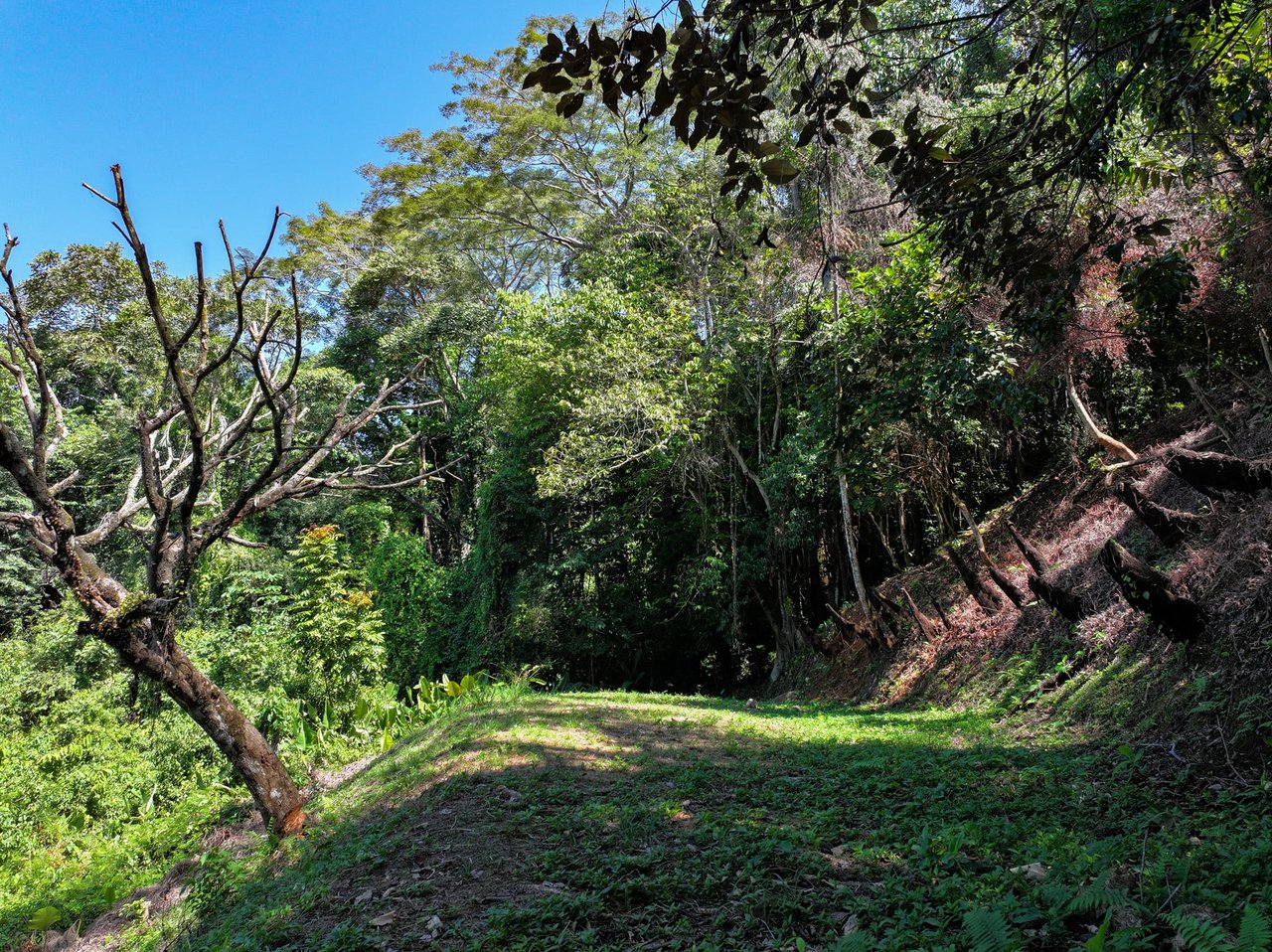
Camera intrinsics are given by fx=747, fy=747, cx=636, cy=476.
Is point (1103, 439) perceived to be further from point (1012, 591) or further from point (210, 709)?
point (210, 709)

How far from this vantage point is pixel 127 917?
17.4 ft

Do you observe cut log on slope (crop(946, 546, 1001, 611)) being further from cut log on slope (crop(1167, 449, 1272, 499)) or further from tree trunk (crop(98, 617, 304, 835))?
tree trunk (crop(98, 617, 304, 835))

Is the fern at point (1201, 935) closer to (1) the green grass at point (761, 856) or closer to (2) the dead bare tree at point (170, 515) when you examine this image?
(1) the green grass at point (761, 856)

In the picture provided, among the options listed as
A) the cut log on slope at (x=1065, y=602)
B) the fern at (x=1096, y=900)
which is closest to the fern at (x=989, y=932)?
the fern at (x=1096, y=900)

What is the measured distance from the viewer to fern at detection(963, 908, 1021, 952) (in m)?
2.03

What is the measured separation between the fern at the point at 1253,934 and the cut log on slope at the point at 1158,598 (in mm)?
3327

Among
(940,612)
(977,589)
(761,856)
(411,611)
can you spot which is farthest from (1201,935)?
(411,611)

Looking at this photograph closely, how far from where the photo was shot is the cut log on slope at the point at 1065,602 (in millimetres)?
6367

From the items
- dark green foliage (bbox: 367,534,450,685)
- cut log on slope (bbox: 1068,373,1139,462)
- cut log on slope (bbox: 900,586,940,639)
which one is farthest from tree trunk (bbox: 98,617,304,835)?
dark green foliage (bbox: 367,534,450,685)

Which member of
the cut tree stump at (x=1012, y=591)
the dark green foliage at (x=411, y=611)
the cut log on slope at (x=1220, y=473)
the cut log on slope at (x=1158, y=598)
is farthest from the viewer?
the dark green foliage at (x=411, y=611)

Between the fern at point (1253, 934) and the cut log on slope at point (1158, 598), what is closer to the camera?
the fern at point (1253, 934)

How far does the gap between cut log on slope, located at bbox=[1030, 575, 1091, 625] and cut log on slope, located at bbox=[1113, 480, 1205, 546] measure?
851 millimetres

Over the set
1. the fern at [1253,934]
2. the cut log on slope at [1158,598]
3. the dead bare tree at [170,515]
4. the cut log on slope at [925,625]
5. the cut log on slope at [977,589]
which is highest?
the dead bare tree at [170,515]

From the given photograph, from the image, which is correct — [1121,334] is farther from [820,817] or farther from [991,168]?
[820,817]
